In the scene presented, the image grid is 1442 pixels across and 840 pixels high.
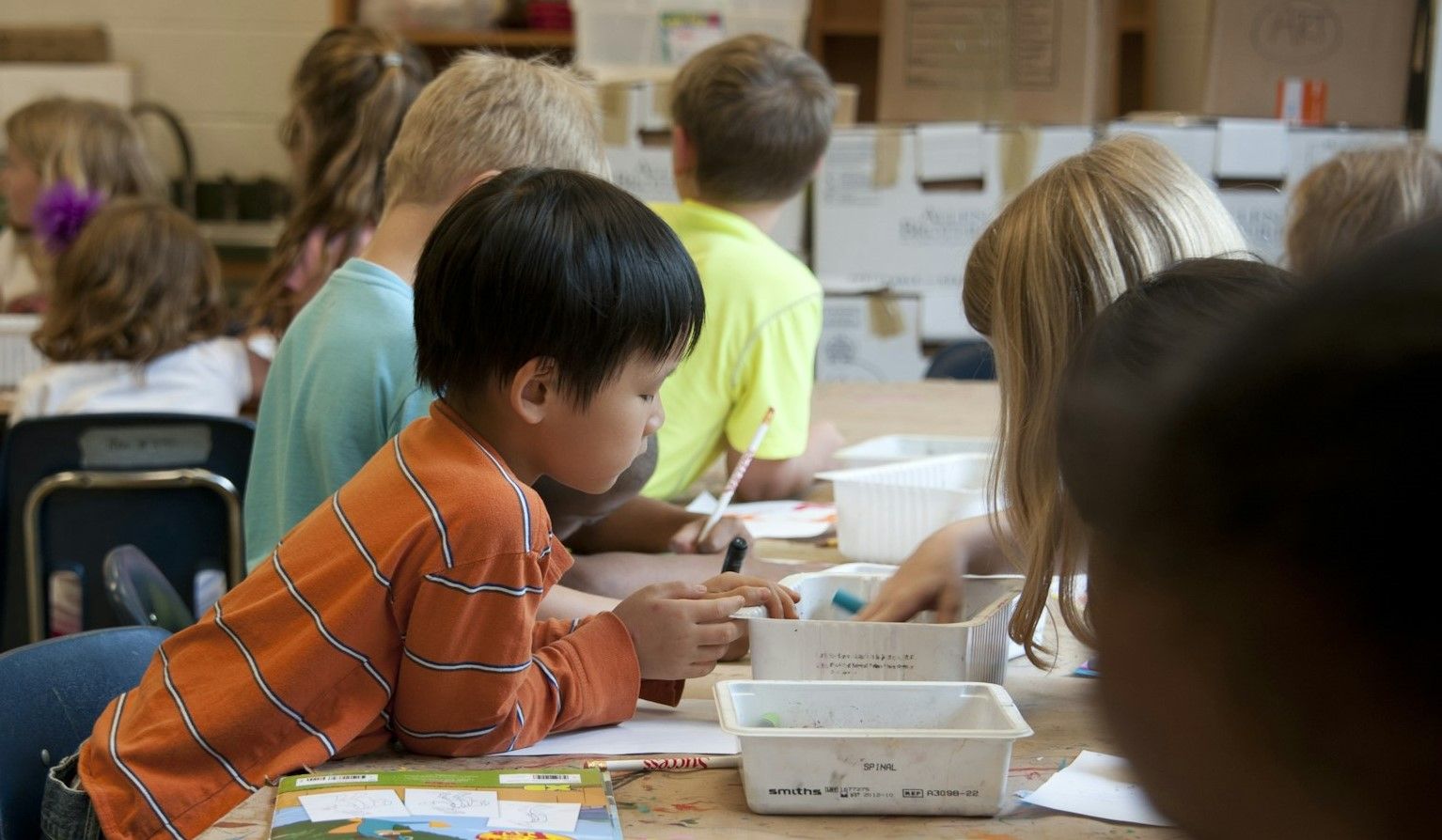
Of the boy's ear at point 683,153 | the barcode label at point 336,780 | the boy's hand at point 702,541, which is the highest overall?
the boy's ear at point 683,153

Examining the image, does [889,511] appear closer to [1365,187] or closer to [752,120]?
[752,120]

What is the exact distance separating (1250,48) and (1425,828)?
3.76m

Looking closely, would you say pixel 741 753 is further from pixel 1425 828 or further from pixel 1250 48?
pixel 1250 48

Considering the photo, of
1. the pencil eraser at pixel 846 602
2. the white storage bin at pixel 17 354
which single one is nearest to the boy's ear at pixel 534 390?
the pencil eraser at pixel 846 602

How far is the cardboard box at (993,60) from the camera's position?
364cm

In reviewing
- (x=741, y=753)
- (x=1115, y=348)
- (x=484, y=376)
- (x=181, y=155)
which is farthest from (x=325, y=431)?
(x=181, y=155)

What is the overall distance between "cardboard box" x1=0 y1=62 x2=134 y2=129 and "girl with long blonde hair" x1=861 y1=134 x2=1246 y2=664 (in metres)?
3.95

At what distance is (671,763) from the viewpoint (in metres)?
0.94

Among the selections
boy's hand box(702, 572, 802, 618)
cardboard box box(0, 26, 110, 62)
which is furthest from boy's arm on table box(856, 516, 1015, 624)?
cardboard box box(0, 26, 110, 62)

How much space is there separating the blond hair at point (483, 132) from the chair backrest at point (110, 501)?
693 millimetres

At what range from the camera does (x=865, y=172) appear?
368 cm

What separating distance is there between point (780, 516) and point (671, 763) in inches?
32.3

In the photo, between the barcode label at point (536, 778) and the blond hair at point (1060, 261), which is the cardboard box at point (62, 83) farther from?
the barcode label at point (536, 778)

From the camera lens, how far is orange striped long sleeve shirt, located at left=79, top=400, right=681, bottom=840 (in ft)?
3.02
